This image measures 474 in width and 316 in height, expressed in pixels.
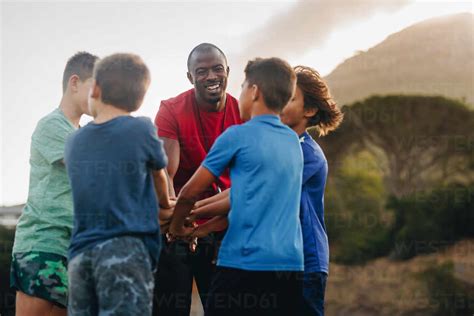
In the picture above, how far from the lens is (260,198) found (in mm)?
3145

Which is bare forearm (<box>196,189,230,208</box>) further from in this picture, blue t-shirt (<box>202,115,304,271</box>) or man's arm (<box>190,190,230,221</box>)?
blue t-shirt (<box>202,115,304,271</box>)

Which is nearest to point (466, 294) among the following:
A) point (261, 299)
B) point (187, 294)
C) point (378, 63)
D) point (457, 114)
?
point (457, 114)

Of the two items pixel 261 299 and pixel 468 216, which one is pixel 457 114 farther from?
pixel 261 299

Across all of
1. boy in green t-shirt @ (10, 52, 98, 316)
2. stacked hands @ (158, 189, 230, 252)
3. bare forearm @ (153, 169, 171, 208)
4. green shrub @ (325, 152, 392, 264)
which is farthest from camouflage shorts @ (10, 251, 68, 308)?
green shrub @ (325, 152, 392, 264)

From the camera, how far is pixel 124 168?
118 inches

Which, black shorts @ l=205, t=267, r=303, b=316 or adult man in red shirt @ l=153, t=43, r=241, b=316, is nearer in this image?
black shorts @ l=205, t=267, r=303, b=316

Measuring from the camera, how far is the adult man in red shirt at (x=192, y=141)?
4195 millimetres

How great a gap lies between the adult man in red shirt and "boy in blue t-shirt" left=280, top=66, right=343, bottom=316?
53cm

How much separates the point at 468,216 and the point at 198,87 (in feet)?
27.4

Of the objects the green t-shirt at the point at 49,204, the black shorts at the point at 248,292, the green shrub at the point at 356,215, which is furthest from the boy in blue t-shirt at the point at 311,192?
the green shrub at the point at 356,215

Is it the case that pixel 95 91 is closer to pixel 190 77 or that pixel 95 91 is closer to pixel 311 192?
pixel 311 192

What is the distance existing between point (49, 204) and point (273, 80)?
4.23ft

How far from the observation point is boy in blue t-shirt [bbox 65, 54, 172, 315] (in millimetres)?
2930

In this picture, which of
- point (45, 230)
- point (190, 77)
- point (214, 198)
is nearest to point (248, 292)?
point (214, 198)
